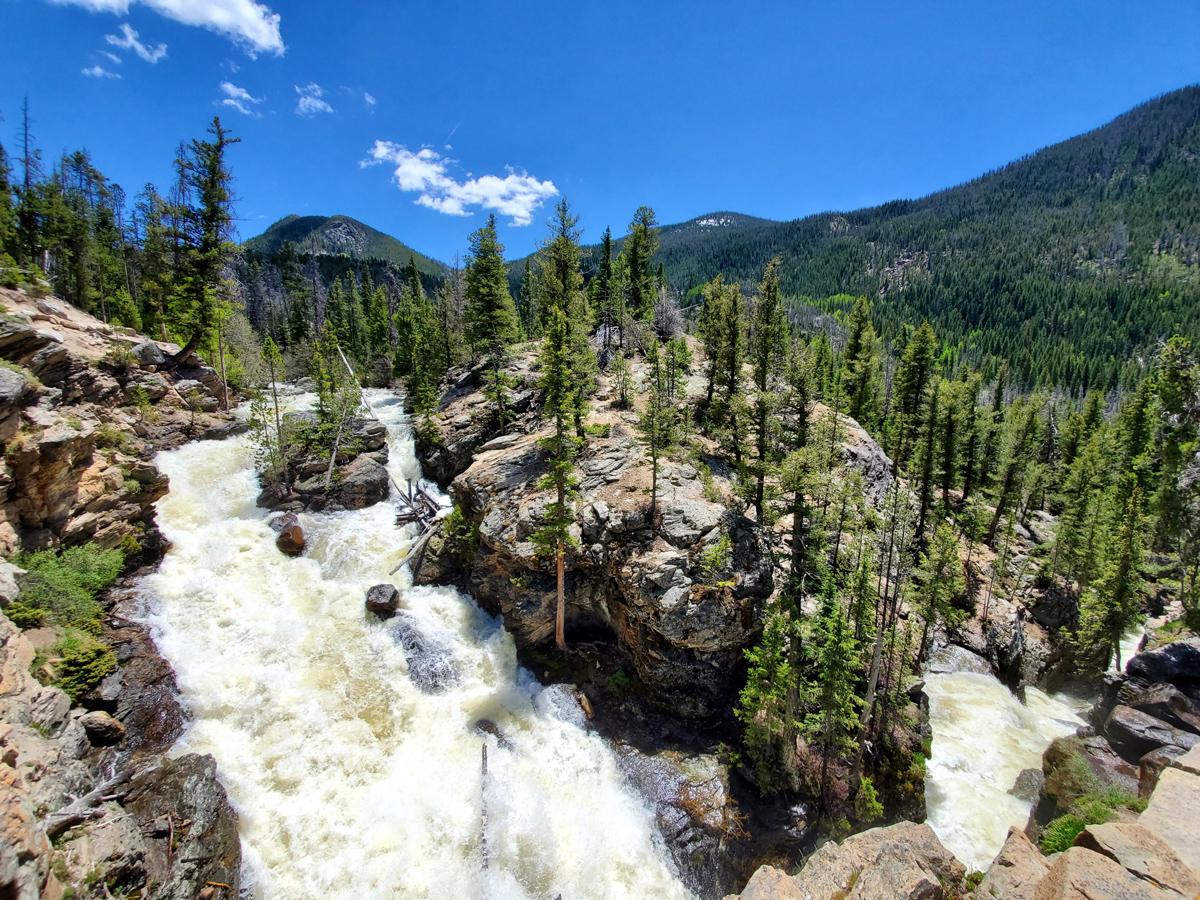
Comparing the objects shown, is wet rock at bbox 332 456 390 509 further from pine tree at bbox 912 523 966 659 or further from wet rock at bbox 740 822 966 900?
pine tree at bbox 912 523 966 659

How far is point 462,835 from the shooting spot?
16.8 meters

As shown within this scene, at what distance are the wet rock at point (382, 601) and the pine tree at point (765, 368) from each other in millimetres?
19087

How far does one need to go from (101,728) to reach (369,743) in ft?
27.2

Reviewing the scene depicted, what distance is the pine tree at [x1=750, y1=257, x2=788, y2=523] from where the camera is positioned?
2591cm

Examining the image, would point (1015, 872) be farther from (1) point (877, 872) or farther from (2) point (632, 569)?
(2) point (632, 569)

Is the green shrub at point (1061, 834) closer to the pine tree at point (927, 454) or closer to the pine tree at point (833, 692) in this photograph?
the pine tree at point (833, 692)

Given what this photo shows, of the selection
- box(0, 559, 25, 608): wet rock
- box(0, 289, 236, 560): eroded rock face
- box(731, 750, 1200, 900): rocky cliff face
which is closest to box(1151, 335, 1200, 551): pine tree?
box(731, 750, 1200, 900): rocky cliff face

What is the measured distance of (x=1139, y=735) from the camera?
20094 millimetres

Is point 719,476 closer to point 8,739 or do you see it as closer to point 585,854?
point 585,854

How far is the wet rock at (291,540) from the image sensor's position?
27078 millimetres

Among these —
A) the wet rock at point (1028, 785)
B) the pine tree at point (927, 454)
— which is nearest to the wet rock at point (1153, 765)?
the wet rock at point (1028, 785)

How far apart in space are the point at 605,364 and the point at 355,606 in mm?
30798

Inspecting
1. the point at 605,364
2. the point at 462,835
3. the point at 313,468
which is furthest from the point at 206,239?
the point at 462,835

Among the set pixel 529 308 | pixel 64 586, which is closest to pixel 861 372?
pixel 529 308
